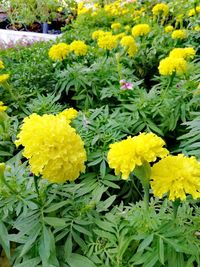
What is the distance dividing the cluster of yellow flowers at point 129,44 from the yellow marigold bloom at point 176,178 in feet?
4.42

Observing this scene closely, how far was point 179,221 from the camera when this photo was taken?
1028 mm

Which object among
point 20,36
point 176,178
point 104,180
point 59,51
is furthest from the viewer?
point 20,36

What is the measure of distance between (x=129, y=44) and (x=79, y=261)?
4.74ft

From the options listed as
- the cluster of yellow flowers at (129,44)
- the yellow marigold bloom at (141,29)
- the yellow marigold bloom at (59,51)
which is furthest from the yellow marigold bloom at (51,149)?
the yellow marigold bloom at (141,29)

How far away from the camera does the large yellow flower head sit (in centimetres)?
89

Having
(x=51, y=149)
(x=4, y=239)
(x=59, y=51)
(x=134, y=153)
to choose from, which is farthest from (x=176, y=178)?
(x=59, y=51)

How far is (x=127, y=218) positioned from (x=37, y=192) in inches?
10.4

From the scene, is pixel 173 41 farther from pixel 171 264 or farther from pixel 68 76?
pixel 171 264

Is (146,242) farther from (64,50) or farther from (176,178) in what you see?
(64,50)

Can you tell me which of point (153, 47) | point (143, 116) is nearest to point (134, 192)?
point (143, 116)

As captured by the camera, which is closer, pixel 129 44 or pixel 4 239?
pixel 4 239

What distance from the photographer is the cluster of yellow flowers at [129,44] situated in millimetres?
2141

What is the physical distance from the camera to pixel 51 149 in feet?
2.99

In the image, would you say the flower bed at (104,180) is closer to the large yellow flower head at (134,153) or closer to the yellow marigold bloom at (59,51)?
the large yellow flower head at (134,153)
